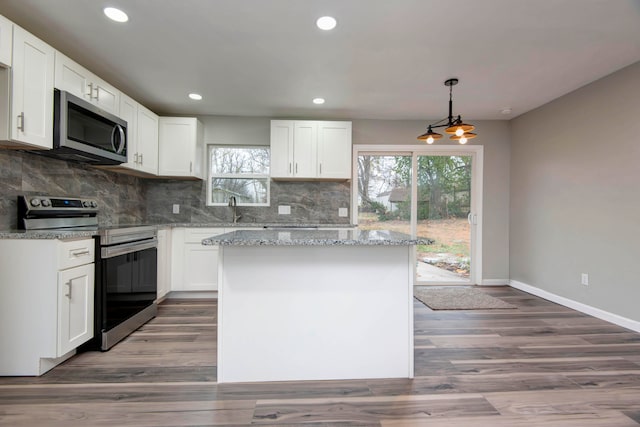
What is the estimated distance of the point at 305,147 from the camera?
150 inches

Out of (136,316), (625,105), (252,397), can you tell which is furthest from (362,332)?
A: (625,105)

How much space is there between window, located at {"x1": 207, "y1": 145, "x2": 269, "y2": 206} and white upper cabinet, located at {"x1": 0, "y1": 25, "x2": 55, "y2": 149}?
211 cm

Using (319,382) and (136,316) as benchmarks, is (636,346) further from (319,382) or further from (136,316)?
(136,316)

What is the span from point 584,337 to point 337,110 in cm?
336

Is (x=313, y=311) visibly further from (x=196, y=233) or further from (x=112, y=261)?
(x=196, y=233)

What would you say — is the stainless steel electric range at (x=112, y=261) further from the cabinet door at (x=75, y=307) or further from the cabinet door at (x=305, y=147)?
the cabinet door at (x=305, y=147)

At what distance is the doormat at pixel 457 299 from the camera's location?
3.24 meters

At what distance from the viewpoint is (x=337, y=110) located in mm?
3791

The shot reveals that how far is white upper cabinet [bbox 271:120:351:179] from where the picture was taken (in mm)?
3793

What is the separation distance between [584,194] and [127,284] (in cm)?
448

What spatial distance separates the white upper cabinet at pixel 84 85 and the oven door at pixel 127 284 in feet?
4.12

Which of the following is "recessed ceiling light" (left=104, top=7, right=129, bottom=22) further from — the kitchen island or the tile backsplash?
the kitchen island

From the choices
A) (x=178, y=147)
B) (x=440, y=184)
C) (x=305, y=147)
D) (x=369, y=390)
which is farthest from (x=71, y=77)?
(x=440, y=184)

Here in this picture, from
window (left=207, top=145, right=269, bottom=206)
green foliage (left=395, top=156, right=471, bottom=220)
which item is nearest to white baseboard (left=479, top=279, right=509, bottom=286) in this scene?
green foliage (left=395, top=156, right=471, bottom=220)
